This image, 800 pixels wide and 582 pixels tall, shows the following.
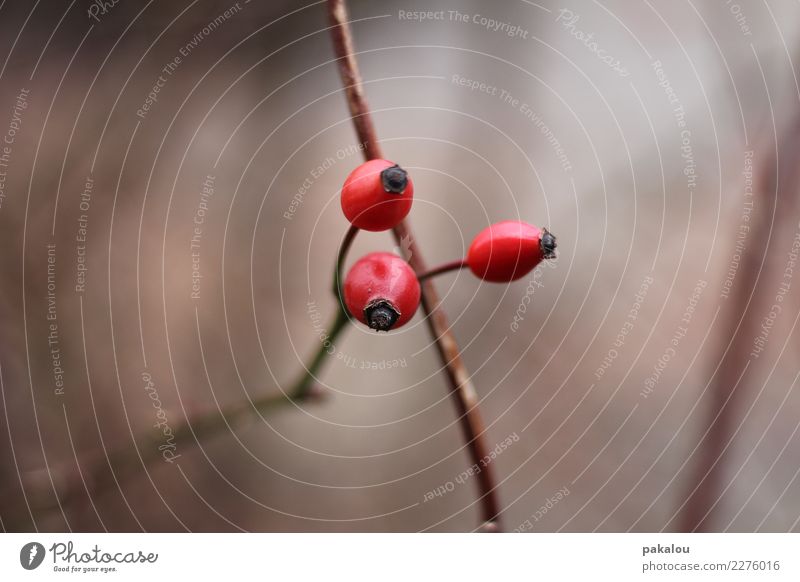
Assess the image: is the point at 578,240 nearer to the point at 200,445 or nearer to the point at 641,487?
the point at 641,487

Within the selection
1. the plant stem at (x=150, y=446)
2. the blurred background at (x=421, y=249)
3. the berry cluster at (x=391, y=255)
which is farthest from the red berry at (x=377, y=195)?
the blurred background at (x=421, y=249)

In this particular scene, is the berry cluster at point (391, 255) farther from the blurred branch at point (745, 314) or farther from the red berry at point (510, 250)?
the blurred branch at point (745, 314)

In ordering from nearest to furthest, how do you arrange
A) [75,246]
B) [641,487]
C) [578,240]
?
[75,246] < [641,487] < [578,240]
